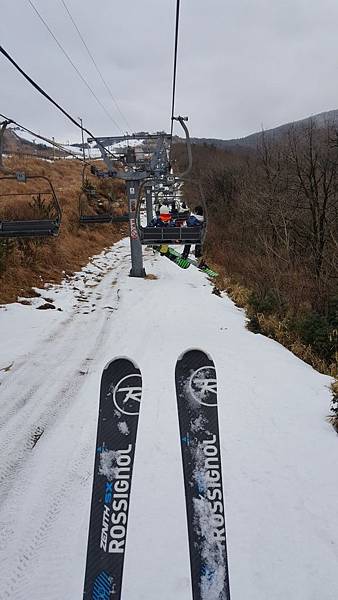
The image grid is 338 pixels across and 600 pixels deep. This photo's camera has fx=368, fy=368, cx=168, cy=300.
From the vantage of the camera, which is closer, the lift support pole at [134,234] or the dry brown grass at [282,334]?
the dry brown grass at [282,334]

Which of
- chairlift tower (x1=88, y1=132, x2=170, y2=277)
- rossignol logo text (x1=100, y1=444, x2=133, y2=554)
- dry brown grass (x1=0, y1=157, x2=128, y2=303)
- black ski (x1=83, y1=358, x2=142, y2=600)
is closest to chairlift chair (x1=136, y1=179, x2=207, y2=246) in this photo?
chairlift tower (x1=88, y1=132, x2=170, y2=277)

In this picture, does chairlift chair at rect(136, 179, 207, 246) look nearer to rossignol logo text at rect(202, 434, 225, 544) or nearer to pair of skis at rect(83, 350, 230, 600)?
pair of skis at rect(83, 350, 230, 600)

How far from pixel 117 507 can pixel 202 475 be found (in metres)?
0.55

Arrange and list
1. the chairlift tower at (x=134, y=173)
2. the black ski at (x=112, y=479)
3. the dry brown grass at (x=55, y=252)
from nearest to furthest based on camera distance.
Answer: the black ski at (x=112, y=479), the dry brown grass at (x=55, y=252), the chairlift tower at (x=134, y=173)

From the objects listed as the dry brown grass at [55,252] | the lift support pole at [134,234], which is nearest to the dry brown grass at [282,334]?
the lift support pole at [134,234]

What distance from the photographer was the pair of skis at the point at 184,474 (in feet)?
7.05

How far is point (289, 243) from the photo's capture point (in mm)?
15586

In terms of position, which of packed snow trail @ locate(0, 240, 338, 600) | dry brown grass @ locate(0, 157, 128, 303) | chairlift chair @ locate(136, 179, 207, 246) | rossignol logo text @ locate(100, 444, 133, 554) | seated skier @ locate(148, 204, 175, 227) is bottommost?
packed snow trail @ locate(0, 240, 338, 600)

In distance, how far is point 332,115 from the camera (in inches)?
648

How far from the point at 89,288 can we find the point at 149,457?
731 cm

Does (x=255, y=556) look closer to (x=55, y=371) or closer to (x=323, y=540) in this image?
(x=323, y=540)

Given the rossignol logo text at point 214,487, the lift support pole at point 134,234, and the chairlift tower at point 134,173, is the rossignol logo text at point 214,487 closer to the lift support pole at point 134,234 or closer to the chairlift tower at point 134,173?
the chairlift tower at point 134,173

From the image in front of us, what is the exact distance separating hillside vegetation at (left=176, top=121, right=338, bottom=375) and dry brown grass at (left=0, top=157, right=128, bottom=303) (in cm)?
531

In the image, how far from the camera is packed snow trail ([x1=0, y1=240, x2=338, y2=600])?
8.52 feet
